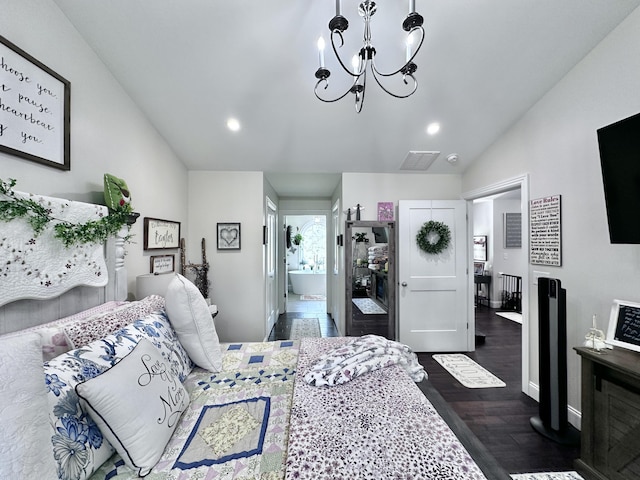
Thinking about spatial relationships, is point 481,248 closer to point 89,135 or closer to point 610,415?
point 610,415

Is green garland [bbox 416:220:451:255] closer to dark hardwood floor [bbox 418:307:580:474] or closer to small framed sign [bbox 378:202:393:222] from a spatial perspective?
small framed sign [bbox 378:202:393:222]

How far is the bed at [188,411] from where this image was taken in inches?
30.7

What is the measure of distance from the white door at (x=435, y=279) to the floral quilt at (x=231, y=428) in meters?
2.24

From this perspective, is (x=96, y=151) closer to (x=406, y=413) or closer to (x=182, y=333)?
(x=182, y=333)

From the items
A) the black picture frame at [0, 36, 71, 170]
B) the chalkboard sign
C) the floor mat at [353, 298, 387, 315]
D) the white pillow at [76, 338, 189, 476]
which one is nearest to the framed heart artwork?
the floor mat at [353, 298, 387, 315]

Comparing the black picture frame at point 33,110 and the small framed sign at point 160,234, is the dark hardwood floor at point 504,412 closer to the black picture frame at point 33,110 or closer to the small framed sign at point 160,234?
the small framed sign at point 160,234

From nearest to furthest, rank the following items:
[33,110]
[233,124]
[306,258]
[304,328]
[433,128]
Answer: [33,110], [233,124], [433,128], [304,328], [306,258]

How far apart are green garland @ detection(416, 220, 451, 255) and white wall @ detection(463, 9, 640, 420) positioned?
1052 millimetres

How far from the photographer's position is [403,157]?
10.6 ft

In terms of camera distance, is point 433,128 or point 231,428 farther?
point 433,128

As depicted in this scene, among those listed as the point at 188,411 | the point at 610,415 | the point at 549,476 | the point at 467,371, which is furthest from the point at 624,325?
the point at 188,411

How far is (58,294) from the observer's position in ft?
4.62

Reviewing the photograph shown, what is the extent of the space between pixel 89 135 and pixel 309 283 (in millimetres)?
6109

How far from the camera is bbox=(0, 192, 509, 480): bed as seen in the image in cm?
78
